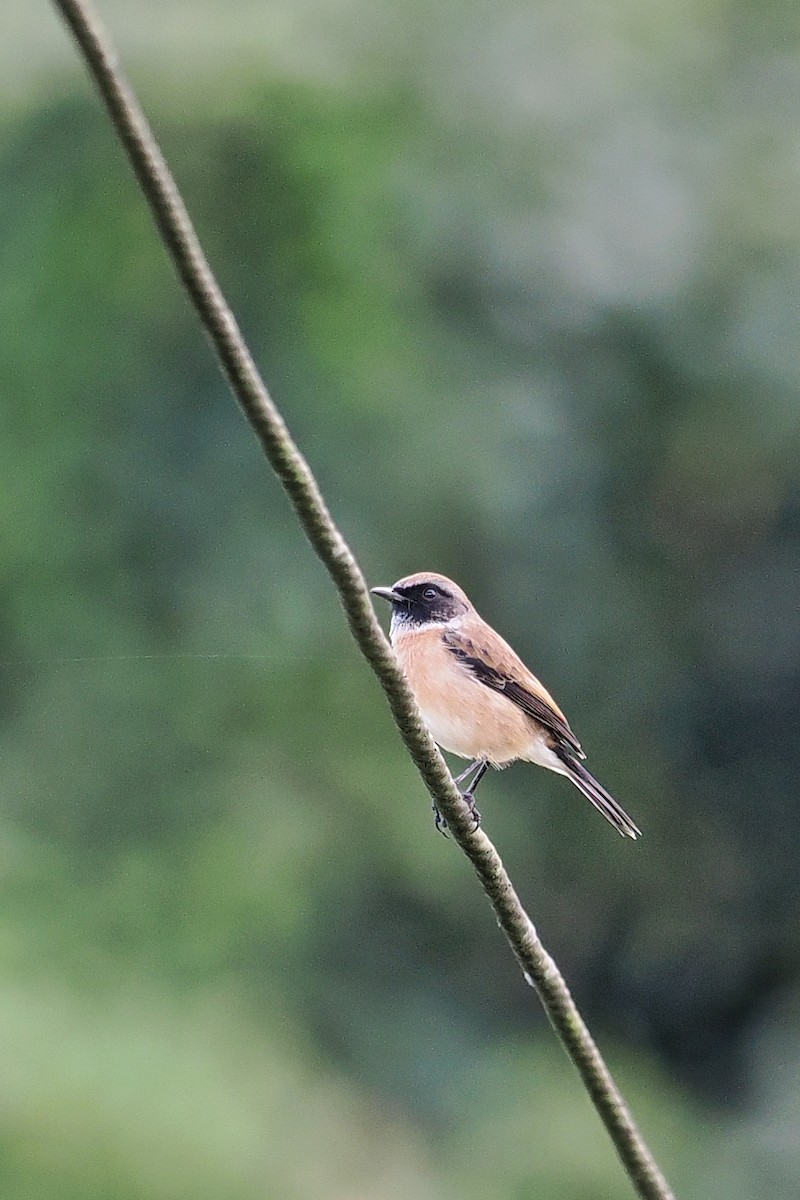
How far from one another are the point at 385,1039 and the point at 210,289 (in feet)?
26.9

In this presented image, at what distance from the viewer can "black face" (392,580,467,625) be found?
4328mm

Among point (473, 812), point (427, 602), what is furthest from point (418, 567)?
point (473, 812)

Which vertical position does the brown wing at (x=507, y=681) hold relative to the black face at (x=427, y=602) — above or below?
below

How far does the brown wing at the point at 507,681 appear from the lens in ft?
13.7

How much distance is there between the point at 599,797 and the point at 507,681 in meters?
0.49

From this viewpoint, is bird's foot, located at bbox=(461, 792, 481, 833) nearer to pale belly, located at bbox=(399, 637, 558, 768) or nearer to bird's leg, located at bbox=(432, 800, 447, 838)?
bird's leg, located at bbox=(432, 800, 447, 838)

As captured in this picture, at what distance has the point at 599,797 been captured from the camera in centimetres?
393

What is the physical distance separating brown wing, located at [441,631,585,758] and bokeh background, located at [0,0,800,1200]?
422 cm

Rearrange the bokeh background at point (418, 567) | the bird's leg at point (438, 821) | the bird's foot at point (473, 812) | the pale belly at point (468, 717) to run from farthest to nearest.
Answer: the bokeh background at point (418, 567) < the pale belly at point (468, 717) < the bird's leg at point (438, 821) < the bird's foot at point (473, 812)

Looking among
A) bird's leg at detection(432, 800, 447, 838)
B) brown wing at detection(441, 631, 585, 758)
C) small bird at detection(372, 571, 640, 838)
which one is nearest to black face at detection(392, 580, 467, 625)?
small bird at detection(372, 571, 640, 838)

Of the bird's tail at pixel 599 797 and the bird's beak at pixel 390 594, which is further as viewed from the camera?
the bird's beak at pixel 390 594

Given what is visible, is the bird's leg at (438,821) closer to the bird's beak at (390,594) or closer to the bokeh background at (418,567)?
the bird's beak at (390,594)

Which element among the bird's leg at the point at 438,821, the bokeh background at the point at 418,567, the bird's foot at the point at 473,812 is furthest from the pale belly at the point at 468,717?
the bokeh background at the point at 418,567

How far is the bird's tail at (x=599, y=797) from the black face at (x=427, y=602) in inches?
19.4
